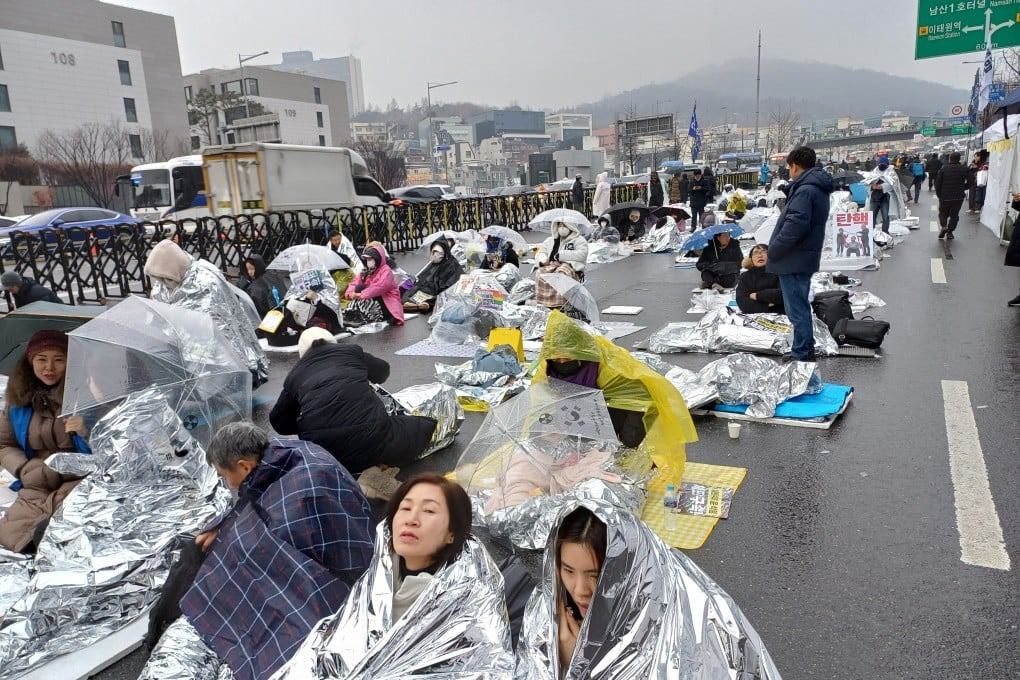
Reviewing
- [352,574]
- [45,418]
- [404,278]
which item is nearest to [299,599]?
[352,574]

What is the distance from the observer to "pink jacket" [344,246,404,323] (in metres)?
10.1

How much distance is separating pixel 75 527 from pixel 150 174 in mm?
22726

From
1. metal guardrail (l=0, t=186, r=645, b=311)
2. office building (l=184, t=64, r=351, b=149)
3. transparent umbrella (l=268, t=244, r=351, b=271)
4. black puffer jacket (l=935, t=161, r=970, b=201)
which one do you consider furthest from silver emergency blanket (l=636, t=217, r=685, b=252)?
office building (l=184, t=64, r=351, b=149)

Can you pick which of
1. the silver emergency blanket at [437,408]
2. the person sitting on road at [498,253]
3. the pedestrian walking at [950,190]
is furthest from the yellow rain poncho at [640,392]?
the pedestrian walking at [950,190]

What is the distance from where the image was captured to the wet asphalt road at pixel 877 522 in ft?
9.65

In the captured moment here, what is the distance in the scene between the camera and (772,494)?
4391 millimetres

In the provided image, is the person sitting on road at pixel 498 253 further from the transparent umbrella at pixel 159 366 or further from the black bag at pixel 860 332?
the transparent umbrella at pixel 159 366

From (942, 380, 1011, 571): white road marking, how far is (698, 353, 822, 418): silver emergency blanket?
1047 mm

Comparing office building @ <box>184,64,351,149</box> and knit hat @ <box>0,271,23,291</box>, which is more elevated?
office building @ <box>184,64,351,149</box>

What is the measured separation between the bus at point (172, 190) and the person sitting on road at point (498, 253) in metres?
9.36

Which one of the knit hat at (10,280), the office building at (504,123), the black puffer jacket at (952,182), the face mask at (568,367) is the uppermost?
the office building at (504,123)

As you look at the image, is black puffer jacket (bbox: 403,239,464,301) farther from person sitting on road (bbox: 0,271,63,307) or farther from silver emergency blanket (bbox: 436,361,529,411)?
person sitting on road (bbox: 0,271,63,307)

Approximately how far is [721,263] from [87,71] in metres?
51.7

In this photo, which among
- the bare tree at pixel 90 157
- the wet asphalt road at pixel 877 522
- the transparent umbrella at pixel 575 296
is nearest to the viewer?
the wet asphalt road at pixel 877 522
